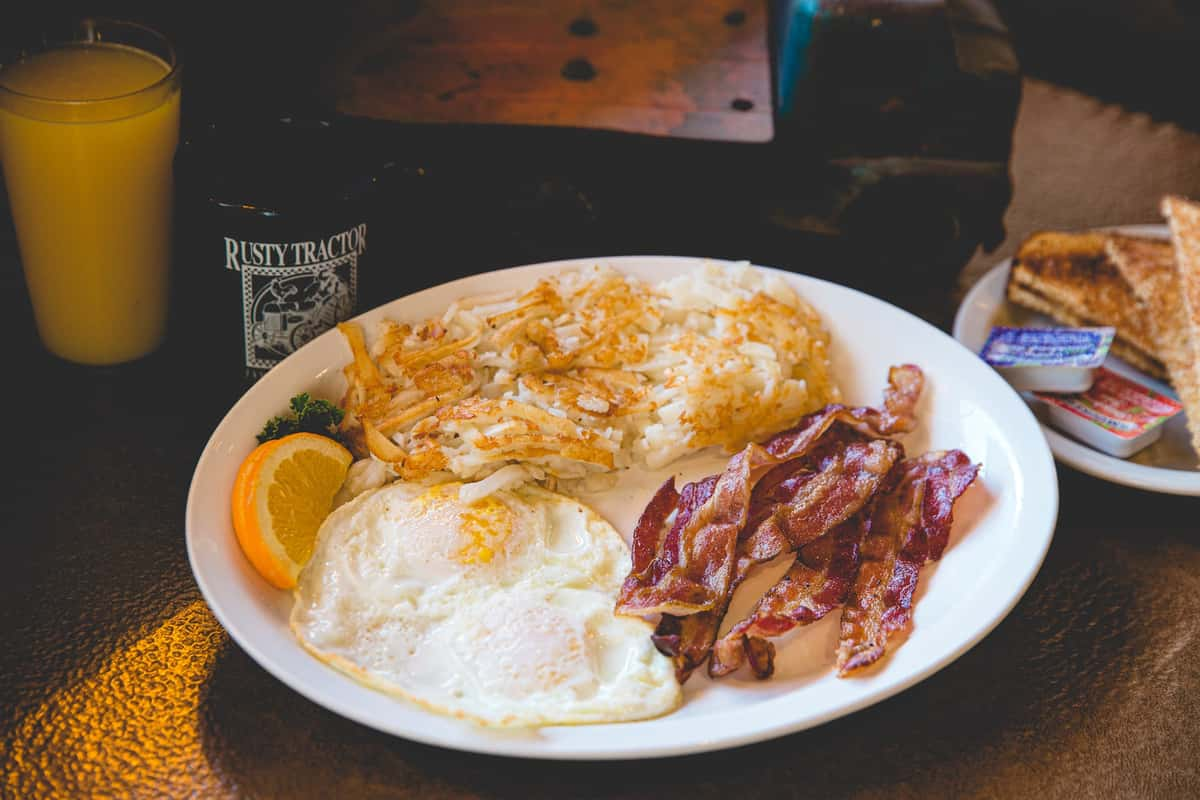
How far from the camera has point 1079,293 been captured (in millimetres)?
2697

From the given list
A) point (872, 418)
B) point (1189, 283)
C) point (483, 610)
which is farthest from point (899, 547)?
point (1189, 283)

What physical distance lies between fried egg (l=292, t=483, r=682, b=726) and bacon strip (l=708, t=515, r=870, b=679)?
4.8 inches

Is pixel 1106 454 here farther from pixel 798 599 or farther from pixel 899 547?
pixel 798 599

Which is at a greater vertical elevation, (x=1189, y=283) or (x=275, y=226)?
(x=275, y=226)

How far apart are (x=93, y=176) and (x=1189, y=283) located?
2.38m

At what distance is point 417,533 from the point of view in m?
1.88

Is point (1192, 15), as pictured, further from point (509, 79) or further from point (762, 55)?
point (509, 79)

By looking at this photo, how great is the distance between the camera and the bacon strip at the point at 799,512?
1.79 meters

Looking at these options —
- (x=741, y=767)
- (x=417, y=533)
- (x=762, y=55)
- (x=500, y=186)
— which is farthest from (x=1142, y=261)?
(x=417, y=533)

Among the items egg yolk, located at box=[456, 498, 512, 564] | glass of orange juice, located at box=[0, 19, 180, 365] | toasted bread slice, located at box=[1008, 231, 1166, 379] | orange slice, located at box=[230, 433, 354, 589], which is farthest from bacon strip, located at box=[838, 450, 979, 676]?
glass of orange juice, located at box=[0, 19, 180, 365]

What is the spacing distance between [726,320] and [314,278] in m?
0.82

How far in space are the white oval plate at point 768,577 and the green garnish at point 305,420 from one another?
3cm

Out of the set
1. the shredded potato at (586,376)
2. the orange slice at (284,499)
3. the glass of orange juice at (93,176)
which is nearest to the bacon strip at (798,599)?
the shredded potato at (586,376)

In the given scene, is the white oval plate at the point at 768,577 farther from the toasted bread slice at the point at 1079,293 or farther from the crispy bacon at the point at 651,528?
the toasted bread slice at the point at 1079,293
